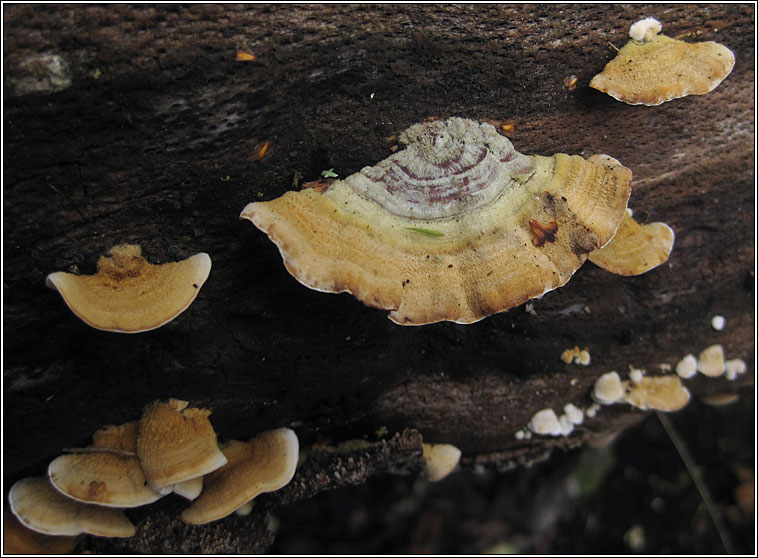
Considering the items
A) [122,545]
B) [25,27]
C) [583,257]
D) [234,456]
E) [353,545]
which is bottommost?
[353,545]

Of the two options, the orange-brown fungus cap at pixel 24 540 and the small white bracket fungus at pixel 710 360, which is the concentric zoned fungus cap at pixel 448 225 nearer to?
the small white bracket fungus at pixel 710 360

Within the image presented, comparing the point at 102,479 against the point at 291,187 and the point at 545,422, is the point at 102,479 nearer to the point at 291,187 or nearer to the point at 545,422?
the point at 291,187

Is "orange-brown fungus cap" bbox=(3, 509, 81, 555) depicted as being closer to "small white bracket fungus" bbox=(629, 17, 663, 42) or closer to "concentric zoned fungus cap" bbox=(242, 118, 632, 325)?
"concentric zoned fungus cap" bbox=(242, 118, 632, 325)

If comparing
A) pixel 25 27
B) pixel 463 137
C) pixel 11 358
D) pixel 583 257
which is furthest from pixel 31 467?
pixel 583 257

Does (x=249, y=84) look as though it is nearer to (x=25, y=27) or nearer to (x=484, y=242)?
(x=25, y=27)

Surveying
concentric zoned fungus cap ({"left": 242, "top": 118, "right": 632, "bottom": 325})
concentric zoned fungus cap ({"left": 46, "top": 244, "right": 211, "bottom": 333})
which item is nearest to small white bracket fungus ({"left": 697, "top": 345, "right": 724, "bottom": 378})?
concentric zoned fungus cap ({"left": 242, "top": 118, "right": 632, "bottom": 325})

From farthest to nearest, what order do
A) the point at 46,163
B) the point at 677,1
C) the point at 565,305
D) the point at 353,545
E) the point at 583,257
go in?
the point at 353,545
the point at 565,305
the point at 677,1
the point at 583,257
the point at 46,163

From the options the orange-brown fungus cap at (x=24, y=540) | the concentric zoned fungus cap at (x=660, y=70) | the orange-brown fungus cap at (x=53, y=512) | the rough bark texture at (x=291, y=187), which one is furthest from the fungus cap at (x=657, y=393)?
the orange-brown fungus cap at (x=24, y=540)
